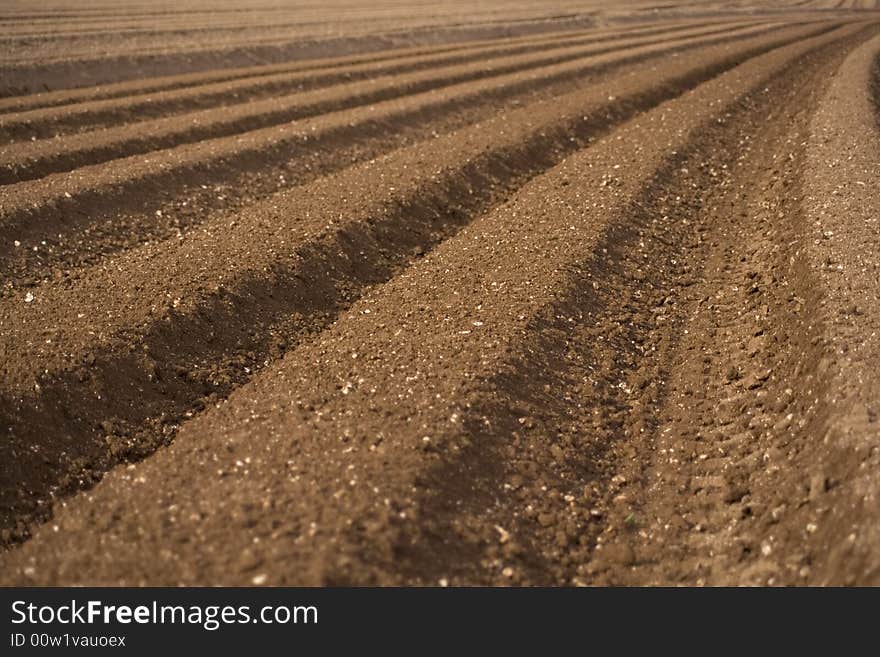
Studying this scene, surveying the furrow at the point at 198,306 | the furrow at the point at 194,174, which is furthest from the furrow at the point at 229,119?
the furrow at the point at 198,306

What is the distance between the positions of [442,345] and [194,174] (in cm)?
669

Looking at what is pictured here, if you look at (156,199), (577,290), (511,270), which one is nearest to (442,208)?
(511,270)

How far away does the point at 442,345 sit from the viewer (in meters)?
6.56

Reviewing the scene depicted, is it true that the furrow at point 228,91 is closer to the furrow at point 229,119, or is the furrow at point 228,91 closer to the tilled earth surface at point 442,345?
the tilled earth surface at point 442,345

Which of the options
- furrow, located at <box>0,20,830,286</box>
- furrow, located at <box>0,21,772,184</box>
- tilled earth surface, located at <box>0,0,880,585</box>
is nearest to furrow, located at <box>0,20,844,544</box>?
tilled earth surface, located at <box>0,0,880,585</box>

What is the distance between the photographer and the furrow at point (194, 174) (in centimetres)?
912

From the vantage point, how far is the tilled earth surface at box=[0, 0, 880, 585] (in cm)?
462

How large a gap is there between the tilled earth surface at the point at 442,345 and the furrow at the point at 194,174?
0.19 ft

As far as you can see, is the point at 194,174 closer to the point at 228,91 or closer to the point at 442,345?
the point at 442,345

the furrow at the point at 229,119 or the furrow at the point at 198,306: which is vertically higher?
the furrow at the point at 229,119

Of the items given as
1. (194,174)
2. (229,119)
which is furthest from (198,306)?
(229,119)

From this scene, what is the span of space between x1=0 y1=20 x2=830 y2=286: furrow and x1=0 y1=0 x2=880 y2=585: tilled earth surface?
0.19 feet

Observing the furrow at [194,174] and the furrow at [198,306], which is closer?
the furrow at [198,306]

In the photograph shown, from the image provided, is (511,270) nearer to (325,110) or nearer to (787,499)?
(787,499)
